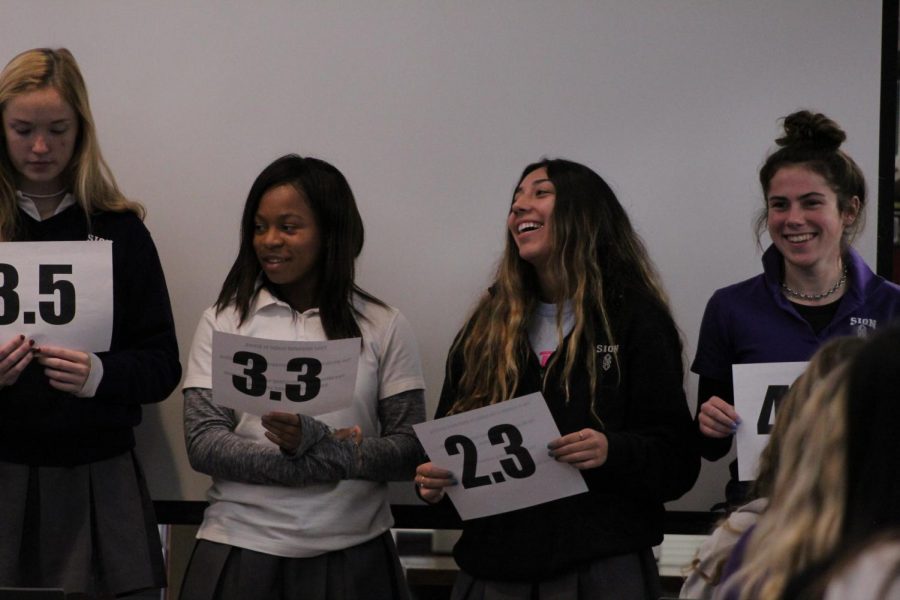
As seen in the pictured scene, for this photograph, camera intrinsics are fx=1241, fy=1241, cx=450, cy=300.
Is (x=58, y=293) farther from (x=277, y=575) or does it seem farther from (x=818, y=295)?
(x=818, y=295)

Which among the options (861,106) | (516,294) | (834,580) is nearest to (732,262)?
(861,106)

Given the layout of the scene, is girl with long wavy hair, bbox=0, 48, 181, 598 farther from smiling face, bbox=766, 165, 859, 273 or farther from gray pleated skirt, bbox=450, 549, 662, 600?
smiling face, bbox=766, 165, 859, 273

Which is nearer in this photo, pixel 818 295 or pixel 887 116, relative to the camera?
pixel 818 295

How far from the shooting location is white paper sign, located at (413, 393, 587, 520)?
2.86 metres

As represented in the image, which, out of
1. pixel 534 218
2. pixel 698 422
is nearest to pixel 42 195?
pixel 534 218

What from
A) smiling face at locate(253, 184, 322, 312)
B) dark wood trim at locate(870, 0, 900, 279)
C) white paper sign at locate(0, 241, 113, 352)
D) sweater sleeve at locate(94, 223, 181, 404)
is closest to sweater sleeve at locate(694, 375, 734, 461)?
dark wood trim at locate(870, 0, 900, 279)

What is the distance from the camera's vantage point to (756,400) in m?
2.98

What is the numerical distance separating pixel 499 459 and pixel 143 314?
1.08 meters

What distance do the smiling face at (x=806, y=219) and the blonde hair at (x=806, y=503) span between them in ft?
5.02

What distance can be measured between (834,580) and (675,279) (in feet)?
7.57

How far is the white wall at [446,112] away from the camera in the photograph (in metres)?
3.74

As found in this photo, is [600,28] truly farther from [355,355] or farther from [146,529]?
[146,529]

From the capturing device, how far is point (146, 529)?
328 cm

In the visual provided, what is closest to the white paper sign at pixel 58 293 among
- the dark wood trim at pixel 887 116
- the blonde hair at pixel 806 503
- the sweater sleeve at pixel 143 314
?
the sweater sleeve at pixel 143 314
